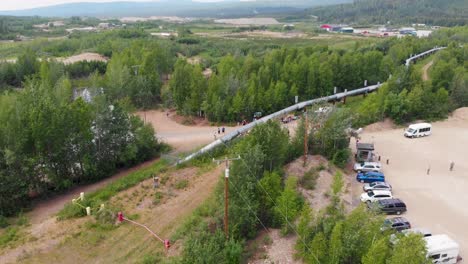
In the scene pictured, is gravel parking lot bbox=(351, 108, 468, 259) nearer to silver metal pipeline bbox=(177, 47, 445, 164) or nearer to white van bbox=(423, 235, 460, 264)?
white van bbox=(423, 235, 460, 264)

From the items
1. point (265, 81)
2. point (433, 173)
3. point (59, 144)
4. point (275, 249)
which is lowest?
point (433, 173)

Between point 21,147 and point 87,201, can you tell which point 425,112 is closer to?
point 87,201

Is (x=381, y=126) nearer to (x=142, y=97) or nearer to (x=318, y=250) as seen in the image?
(x=318, y=250)

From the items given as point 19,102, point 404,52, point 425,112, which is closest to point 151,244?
point 19,102

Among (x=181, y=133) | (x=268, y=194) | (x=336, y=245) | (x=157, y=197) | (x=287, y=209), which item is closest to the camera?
(x=336, y=245)

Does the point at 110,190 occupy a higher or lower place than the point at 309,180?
lower

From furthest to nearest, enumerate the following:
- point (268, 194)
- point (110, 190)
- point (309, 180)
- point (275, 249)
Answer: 1. point (110, 190)
2. point (309, 180)
3. point (268, 194)
4. point (275, 249)

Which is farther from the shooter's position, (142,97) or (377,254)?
(142,97)

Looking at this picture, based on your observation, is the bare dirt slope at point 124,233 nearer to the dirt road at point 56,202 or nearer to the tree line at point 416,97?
the dirt road at point 56,202

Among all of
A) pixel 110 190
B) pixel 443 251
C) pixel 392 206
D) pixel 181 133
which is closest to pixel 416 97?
pixel 392 206
